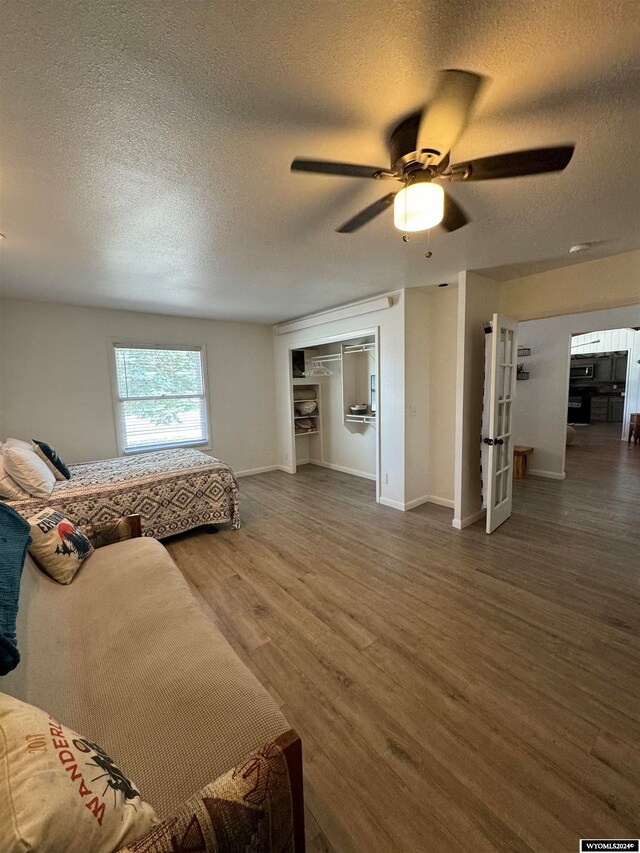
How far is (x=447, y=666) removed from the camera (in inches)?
70.1

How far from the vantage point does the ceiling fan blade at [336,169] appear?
126 centimetres

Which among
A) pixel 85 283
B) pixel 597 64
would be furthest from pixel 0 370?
pixel 597 64

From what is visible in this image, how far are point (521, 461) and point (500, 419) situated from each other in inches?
88.3

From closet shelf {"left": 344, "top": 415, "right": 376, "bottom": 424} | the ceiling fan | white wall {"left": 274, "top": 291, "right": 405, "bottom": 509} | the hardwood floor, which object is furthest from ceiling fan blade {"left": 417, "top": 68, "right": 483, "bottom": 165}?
closet shelf {"left": 344, "top": 415, "right": 376, "bottom": 424}

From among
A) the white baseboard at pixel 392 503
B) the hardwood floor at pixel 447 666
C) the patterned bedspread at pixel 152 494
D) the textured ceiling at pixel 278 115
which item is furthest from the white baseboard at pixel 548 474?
the patterned bedspread at pixel 152 494

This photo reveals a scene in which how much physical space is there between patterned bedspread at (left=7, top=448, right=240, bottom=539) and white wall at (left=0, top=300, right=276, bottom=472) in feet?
2.52

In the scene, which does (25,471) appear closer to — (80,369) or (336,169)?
(80,369)

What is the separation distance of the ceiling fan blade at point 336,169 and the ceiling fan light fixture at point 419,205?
0.11m

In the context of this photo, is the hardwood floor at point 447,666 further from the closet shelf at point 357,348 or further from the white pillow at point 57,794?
the closet shelf at point 357,348

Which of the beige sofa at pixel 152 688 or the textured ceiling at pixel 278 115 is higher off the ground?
the textured ceiling at pixel 278 115

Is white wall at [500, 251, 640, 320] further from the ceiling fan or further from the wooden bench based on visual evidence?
the wooden bench

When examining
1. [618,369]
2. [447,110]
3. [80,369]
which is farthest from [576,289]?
[618,369]

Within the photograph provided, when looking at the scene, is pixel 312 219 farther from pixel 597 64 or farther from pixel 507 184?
pixel 597 64

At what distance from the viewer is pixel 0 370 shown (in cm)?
374
